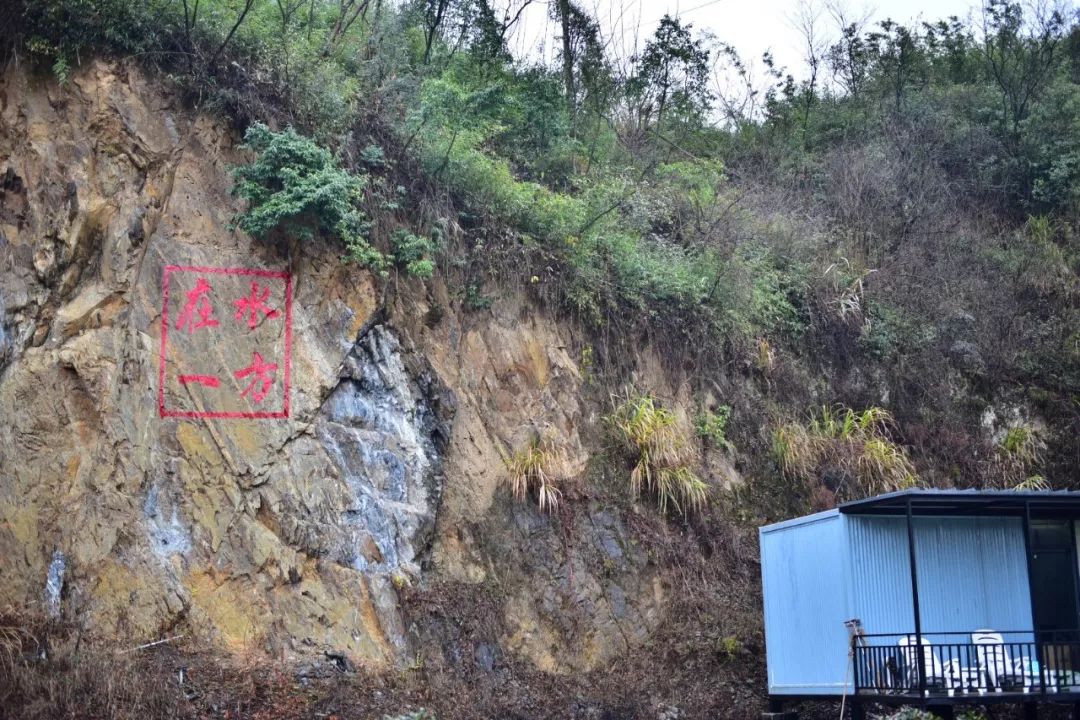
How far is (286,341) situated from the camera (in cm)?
1299

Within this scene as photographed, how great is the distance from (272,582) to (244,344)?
3.08 m

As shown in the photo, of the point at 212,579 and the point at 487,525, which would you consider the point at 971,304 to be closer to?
the point at 487,525

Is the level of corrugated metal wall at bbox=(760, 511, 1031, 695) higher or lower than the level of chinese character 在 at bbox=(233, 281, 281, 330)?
lower

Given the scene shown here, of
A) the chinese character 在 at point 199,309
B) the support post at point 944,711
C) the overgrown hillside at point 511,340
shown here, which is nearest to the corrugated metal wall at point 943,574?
the support post at point 944,711

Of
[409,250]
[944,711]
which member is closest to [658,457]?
[409,250]

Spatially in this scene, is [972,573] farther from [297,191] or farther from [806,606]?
[297,191]

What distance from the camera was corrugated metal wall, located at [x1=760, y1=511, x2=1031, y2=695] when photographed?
1277 cm

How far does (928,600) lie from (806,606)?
1.57m

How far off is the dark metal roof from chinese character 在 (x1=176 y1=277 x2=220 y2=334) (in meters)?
8.42

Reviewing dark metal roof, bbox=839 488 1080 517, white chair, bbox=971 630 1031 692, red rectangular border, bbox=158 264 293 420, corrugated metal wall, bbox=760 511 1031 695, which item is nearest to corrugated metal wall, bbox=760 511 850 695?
corrugated metal wall, bbox=760 511 1031 695

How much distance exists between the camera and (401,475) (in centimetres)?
1314

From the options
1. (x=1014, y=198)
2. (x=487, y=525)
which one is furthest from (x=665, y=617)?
(x=1014, y=198)

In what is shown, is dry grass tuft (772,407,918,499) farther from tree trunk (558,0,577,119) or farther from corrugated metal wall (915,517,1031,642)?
tree trunk (558,0,577,119)

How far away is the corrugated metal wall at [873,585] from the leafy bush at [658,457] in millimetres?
1688
